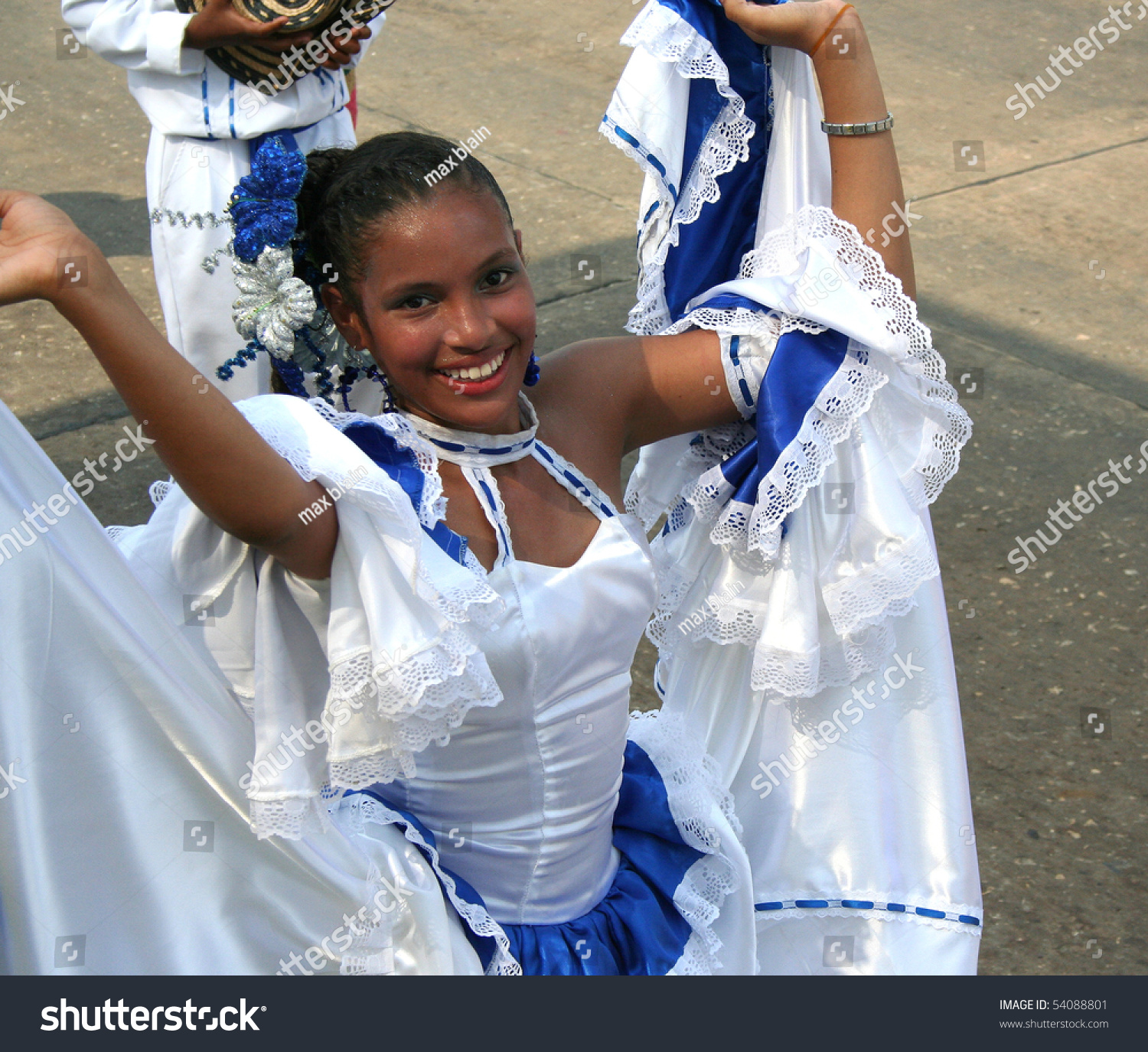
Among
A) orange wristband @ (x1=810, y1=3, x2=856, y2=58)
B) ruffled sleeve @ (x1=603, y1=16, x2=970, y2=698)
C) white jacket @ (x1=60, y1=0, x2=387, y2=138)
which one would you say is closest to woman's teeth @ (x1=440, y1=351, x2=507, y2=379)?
ruffled sleeve @ (x1=603, y1=16, x2=970, y2=698)

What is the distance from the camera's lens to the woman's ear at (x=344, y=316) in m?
1.78

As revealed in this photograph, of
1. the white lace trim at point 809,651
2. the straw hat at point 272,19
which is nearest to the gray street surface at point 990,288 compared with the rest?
the white lace trim at point 809,651

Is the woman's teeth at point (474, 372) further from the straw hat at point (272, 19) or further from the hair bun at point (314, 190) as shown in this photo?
the straw hat at point (272, 19)

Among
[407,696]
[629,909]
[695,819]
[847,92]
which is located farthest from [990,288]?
[407,696]

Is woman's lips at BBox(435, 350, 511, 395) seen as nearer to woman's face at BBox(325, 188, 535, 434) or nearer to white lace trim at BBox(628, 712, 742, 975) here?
woman's face at BBox(325, 188, 535, 434)

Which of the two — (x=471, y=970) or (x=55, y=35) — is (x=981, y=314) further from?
(x=55, y=35)

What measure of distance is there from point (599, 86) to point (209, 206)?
14.2ft

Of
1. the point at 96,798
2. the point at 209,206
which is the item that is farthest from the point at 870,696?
the point at 209,206

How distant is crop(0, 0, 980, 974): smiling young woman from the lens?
5.05 feet

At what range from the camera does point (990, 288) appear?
542 centimetres

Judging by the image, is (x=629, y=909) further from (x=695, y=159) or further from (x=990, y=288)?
(x=990, y=288)

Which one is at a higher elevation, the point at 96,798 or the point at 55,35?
the point at 96,798

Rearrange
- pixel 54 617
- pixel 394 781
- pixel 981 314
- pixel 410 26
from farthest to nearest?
pixel 410 26
pixel 981 314
pixel 394 781
pixel 54 617

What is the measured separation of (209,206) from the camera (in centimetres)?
330
